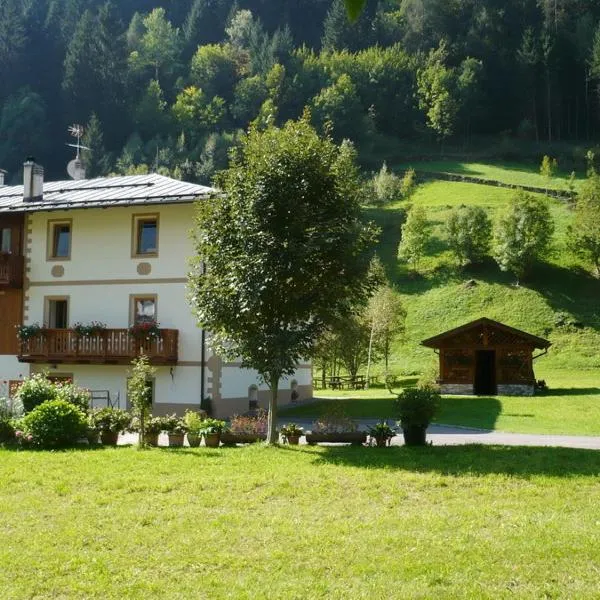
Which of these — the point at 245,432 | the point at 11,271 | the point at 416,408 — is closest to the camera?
the point at 416,408

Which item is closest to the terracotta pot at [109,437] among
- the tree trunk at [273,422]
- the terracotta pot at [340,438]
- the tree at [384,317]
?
the tree trunk at [273,422]

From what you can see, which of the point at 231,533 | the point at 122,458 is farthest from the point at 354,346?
the point at 231,533

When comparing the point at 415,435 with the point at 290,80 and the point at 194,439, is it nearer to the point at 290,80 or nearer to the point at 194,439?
the point at 194,439

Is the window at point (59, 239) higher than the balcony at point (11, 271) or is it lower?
higher

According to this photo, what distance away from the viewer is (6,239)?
28.8 metres

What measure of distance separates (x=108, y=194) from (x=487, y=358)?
2150 cm

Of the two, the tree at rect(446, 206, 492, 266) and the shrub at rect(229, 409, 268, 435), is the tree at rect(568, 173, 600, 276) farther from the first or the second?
the shrub at rect(229, 409, 268, 435)

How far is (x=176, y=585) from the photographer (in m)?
7.82

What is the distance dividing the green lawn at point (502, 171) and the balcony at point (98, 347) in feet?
206

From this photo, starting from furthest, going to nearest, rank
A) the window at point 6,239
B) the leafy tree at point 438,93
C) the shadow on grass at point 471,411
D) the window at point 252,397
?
the leafy tree at point 438,93 < the window at point 6,239 < the window at point 252,397 < the shadow on grass at point 471,411

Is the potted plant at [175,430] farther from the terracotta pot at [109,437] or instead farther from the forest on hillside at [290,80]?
the forest on hillside at [290,80]

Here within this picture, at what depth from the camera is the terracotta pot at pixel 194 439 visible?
1798cm


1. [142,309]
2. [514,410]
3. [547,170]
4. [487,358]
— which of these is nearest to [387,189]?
[547,170]

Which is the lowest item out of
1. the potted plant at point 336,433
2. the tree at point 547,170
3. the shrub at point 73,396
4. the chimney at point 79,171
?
the potted plant at point 336,433
